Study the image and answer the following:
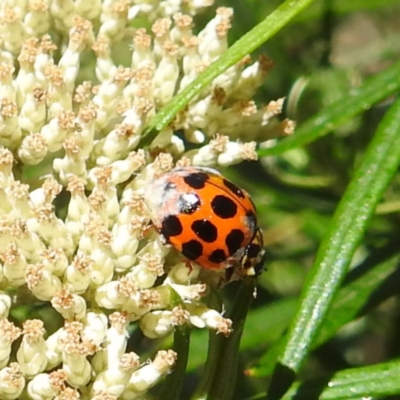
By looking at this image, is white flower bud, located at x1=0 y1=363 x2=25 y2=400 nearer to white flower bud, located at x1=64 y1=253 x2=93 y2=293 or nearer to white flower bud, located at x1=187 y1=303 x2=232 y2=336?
white flower bud, located at x1=64 y1=253 x2=93 y2=293

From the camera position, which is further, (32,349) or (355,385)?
(355,385)

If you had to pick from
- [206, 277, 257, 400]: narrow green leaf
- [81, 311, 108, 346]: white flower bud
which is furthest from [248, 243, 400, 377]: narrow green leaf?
[81, 311, 108, 346]: white flower bud

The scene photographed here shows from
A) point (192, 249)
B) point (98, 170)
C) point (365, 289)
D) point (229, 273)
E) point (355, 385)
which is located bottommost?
point (365, 289)

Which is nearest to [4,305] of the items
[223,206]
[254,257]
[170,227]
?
[170,227]

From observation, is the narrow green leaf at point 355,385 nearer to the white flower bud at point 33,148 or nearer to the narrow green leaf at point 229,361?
the narrow green leaf at point 229,361

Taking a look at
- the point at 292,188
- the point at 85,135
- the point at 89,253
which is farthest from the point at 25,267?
the point at 292,188

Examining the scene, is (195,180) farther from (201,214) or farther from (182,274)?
(182,274)

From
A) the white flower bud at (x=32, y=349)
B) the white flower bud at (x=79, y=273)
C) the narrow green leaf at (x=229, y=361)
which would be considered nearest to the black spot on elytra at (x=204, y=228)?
the narrow green leaf at (x=229, y=361)

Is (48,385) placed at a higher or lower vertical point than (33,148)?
lower
